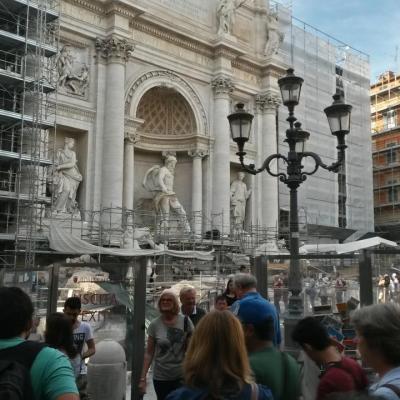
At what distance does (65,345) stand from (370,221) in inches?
1356

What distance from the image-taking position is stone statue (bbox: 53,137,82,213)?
19.6m

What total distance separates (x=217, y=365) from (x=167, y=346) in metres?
2.90

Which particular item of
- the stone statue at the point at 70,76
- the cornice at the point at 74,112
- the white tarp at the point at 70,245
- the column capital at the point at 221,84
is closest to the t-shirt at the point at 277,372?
the white tarp at the point at 70,245

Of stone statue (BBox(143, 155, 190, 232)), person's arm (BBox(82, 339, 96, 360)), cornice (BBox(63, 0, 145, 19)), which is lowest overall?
person's arm (BBox(82, 339, 96, 360))

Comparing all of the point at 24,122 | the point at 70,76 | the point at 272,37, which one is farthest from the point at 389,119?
the point at 24,122

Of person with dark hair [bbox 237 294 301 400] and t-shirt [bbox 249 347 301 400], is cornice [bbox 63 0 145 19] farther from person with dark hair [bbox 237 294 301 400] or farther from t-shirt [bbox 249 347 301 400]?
t-shirt [bbox 249 347 301 400]

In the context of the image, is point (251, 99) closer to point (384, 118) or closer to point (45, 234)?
point (45, 234)

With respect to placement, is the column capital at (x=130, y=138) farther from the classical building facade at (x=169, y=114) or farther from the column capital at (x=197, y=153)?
the column capital at (x=197, y=153)

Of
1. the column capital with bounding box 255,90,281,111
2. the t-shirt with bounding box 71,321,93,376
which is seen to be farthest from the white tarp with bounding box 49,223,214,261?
the column capital with bounding box 255,90,281,111

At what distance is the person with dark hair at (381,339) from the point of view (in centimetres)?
251

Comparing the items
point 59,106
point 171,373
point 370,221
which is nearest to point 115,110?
point 59,106

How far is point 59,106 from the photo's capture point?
20.2 metres

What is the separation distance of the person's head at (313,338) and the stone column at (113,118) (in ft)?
56.4

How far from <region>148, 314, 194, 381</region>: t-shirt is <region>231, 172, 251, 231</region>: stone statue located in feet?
66.6
